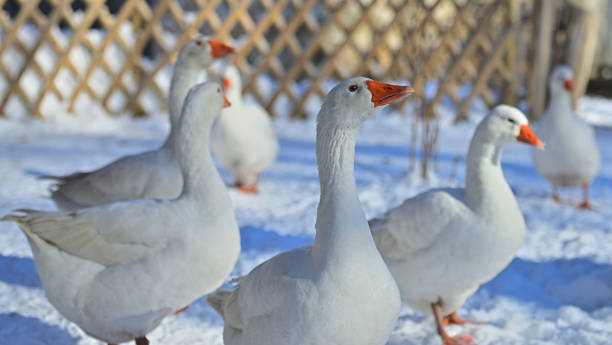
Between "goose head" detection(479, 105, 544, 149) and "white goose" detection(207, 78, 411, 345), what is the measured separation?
867 millimetres

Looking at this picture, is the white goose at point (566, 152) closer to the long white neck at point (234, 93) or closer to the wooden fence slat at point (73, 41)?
the long white neck at point (234, 93)

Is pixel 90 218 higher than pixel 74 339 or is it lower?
higher

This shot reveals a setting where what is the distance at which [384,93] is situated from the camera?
137cm

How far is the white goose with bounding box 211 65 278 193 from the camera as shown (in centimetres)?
353

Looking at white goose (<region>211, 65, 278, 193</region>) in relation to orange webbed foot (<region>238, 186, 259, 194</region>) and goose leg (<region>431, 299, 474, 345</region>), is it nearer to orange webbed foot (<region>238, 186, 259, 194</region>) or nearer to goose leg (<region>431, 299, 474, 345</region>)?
orange webbed foot (<region>238, 186, 259, 194</region>)

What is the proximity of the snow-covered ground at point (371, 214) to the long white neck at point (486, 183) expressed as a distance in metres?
0.43

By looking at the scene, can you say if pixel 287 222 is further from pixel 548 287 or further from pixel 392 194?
pixel 548 287

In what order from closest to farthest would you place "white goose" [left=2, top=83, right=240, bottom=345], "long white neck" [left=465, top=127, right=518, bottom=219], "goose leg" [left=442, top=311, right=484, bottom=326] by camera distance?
"white goose" [left=2, top=83, right=240, bottom=345] → "long white neck" [left=465, top=127, right=518, bottom=219] → "goose leg" [left=442, top=311, right=484, bottom=326]

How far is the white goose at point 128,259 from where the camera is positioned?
63.9 inches

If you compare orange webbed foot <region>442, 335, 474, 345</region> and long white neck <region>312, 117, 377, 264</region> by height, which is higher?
long white neck <region>312, 117, 377, 264</region>

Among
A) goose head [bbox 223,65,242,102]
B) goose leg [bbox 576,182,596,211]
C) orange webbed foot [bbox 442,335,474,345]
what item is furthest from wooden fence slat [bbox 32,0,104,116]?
orange webbed foot [bbox 442,335,474,345]

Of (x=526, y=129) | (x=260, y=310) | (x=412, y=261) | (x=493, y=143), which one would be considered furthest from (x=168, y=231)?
(x=526, y=129)

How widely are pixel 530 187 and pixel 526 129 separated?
1633 millimetres

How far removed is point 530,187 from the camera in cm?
371
